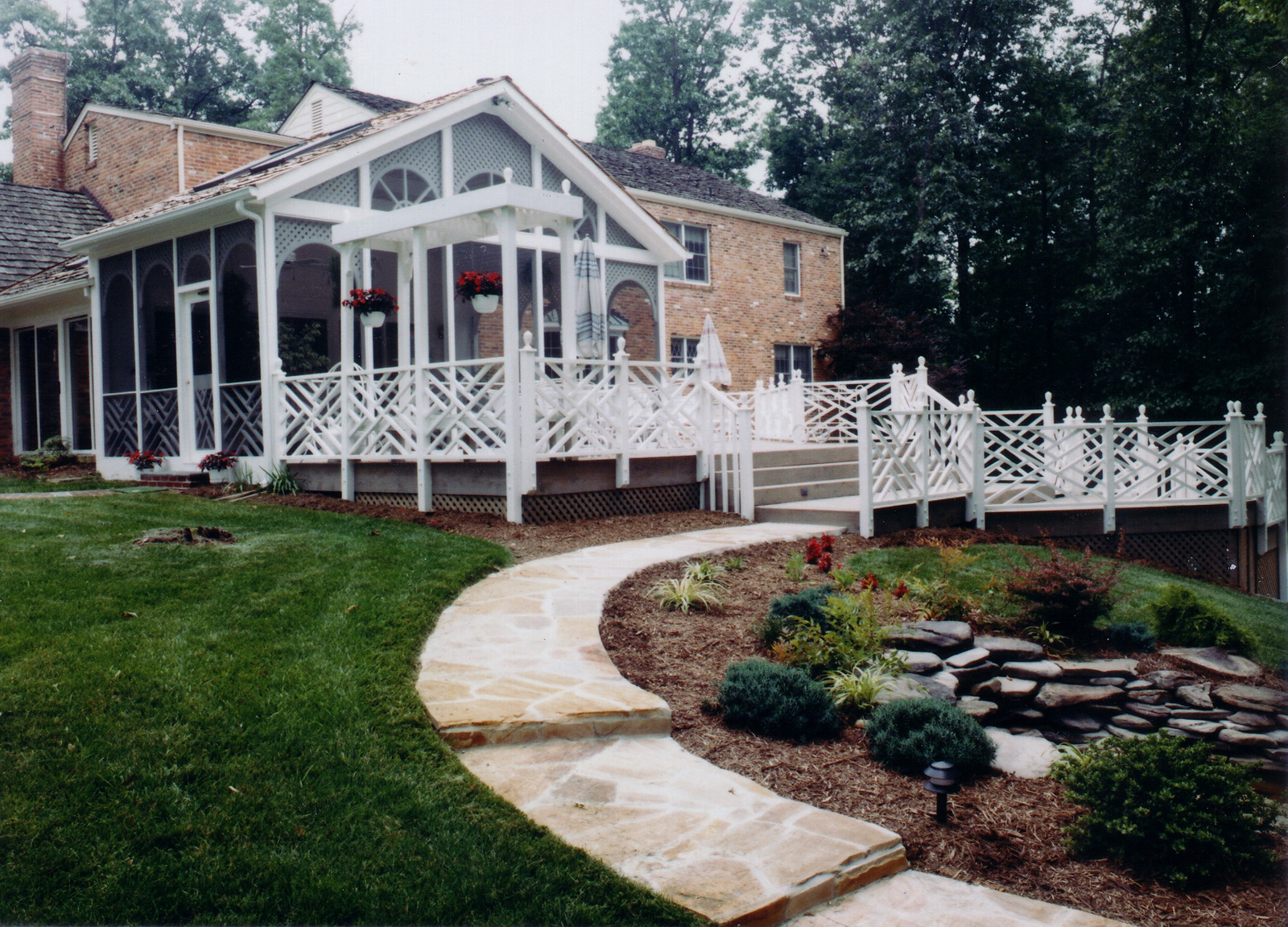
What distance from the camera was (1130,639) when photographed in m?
7.23

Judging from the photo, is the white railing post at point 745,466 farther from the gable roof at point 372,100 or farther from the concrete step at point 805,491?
the gable roof at point 372,100

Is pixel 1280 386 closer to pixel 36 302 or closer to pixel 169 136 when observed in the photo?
pixel 169 136

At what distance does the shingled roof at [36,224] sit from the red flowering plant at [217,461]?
748cm

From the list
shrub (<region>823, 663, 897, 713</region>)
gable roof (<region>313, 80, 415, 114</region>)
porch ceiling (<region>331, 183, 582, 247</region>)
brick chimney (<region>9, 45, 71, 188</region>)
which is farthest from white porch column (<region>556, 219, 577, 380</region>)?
brick chimney (<region>9, 45, 71, 188</region>)

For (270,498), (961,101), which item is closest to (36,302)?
(270,498)

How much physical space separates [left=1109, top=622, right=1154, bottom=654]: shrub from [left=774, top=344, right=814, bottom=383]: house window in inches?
683

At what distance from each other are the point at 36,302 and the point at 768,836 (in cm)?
1739

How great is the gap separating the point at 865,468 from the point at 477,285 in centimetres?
481

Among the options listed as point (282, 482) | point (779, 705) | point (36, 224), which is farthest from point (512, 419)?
point (36, 224)

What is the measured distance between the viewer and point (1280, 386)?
22.8 m

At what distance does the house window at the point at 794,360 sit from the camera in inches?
974

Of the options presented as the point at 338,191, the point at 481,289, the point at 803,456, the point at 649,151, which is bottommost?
the point at 803,456

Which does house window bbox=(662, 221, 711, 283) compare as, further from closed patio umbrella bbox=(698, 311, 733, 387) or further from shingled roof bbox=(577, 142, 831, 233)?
closed patio umbrella bbox=(698, 311, 733, 387)

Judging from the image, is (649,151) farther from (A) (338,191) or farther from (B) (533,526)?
(B) (533,526)
